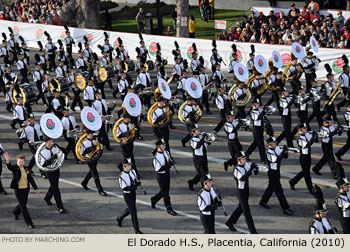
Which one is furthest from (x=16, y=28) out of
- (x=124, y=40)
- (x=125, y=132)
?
(x=125, y=132)

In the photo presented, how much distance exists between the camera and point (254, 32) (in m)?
30.1

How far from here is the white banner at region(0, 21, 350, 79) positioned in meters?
27.1

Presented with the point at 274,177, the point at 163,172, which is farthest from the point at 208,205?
the point at 274,177

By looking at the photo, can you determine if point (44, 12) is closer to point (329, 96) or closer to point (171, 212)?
point (329, 96)

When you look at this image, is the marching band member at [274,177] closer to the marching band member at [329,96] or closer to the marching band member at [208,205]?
the marching band member at [208,205]

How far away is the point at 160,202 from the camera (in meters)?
16.7

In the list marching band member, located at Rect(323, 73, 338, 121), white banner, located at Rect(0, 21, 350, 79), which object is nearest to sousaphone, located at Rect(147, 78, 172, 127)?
marching band member, located at Rect(323, 73, 338, 121)

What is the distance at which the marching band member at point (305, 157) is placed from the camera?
17.0m

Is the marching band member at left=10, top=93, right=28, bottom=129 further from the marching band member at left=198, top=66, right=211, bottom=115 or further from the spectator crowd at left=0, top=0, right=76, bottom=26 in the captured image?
the spectator crowd at left=0, top=0, right=76, bottom=26

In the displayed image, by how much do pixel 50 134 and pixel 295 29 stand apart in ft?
53.2

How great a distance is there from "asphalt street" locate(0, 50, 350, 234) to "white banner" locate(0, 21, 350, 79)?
6848 millimetres

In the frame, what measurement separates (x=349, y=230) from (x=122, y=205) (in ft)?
18.3

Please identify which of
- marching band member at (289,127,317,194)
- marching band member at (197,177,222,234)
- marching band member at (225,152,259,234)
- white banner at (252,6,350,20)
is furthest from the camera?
white banner at (252,6,350,20)

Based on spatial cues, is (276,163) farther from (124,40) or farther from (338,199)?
(124,40)
